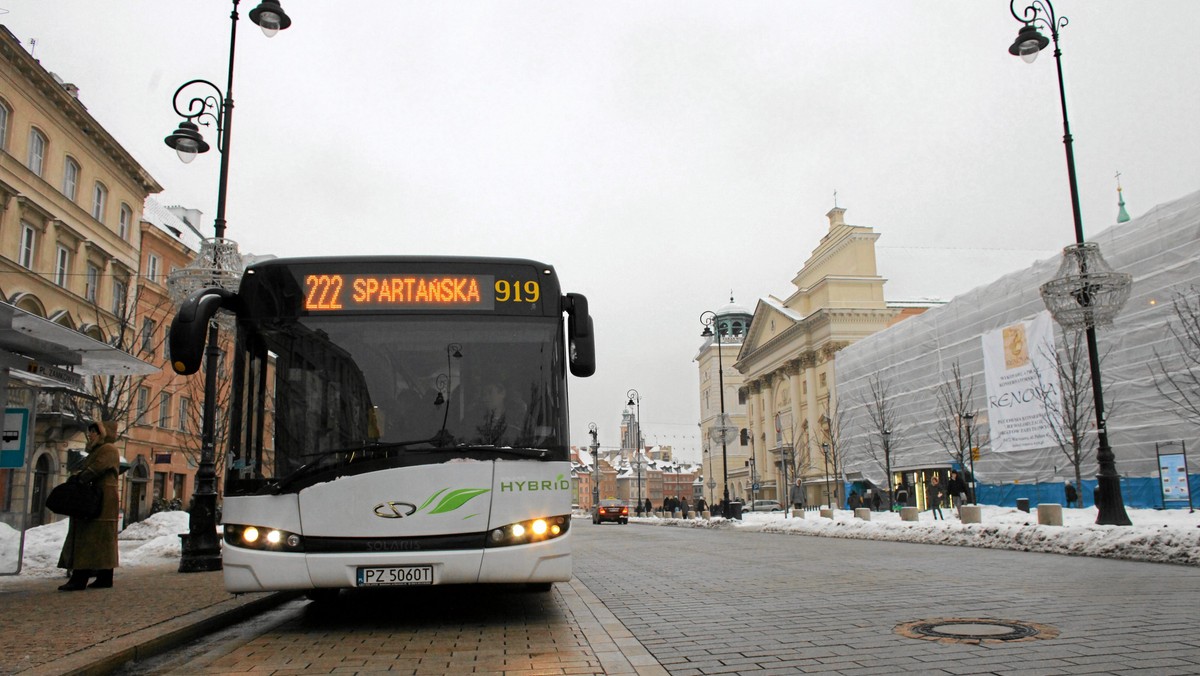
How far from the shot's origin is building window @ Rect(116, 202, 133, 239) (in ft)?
122

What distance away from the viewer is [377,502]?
7.23m

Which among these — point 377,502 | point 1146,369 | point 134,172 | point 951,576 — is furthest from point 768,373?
point 377,502

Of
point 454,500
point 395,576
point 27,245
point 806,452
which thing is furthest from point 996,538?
point 806,452

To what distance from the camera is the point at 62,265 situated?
105ft

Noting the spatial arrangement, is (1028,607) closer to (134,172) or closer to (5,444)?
(5,444)

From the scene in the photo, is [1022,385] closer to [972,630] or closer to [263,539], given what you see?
[972,630]

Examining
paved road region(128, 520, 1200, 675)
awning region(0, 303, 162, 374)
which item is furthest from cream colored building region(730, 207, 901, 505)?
awning region(0, 303, 162, 374)

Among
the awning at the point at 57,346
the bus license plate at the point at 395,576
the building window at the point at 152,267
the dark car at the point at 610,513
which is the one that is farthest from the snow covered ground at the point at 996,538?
the dark car at the point at 610,513

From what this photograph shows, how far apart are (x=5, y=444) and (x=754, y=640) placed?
30.1 feet

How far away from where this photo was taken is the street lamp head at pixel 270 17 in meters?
14.8

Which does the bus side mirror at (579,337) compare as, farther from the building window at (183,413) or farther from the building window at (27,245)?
the building window at (183,413)

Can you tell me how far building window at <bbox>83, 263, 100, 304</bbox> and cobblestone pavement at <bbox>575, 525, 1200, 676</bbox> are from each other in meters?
26.6

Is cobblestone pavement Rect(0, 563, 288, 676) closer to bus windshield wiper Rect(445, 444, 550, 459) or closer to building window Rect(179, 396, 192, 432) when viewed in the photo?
bus windshield wiper Rect(445, 444, 550, 459)

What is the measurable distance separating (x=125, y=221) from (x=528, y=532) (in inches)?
1424
